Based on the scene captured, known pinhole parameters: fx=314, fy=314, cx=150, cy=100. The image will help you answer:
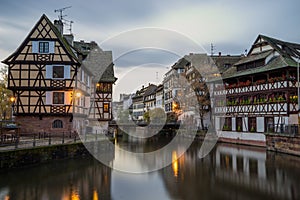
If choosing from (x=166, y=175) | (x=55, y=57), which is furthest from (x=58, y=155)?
(x=55, y=57)

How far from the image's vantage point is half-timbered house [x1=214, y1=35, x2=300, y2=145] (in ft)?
91.0

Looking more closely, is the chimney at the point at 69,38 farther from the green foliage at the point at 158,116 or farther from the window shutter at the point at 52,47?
the green foliage at the point at 158,116

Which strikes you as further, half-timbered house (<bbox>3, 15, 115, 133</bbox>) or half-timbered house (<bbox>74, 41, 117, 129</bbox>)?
half-timbered house (<bbox>74, 41, 117, 129</bbox>)

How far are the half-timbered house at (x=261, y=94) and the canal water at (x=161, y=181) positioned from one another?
7.52 m

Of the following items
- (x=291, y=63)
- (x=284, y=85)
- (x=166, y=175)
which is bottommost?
(x=166, y=175)

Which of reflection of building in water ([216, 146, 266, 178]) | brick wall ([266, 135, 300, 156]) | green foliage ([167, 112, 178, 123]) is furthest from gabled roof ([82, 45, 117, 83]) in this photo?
green foliage ([167, 112, 178, 123])

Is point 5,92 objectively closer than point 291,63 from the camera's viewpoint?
No

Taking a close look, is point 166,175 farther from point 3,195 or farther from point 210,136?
point 210,136

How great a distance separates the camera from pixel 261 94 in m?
30.8

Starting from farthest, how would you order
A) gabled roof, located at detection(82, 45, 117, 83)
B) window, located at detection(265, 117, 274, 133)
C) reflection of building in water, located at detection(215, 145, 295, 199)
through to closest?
gabled roof, located at detection(82, 45, 117, 83), window, located at detection(265, 117, 274, 133), reflection of building in water, located at detection(215, 145, 295, 199)

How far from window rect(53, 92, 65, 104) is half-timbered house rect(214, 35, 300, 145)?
1804cm

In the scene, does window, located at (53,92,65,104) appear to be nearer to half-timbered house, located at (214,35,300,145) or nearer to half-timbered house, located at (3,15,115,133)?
half-timbered house, located at (3,15,115,133)

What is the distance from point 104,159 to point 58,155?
369 cm

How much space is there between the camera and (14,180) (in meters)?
15.2
